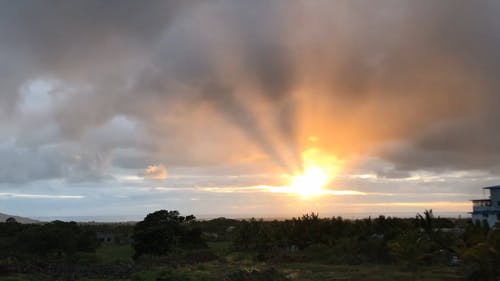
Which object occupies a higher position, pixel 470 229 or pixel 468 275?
pixel 470 229

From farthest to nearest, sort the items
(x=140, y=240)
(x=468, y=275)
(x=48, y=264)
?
(x=140, y=240) → (x=48, y=264) → (x=468, y=275)

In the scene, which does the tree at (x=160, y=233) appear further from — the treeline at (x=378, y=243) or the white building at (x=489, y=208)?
the white building at (x=489, y=208)

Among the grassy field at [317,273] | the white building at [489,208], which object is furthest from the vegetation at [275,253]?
the white building at [489,208]

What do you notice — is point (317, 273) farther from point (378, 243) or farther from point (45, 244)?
point (45, 244)

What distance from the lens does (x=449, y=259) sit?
137ft

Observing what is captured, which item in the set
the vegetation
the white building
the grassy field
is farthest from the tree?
the white building

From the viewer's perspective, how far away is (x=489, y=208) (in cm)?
7288

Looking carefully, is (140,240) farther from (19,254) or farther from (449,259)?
(449,259)

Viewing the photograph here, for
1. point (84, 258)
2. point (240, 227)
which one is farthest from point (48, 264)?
point (240, 227)

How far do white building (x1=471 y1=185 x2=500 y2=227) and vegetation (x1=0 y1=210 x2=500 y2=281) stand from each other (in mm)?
23538

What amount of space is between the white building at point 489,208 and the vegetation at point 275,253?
2354 centimetres

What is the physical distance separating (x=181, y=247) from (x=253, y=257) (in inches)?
605

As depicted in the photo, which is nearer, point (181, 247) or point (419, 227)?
point (419, 227)

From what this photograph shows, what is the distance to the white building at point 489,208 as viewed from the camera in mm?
72000
